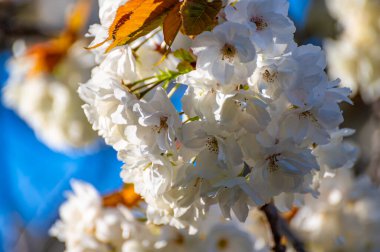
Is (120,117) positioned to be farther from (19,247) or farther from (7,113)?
(7,113)

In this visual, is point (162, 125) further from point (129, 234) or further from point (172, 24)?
point (129, 234)

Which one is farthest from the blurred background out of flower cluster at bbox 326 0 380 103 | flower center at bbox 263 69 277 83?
flower center at bbox 263 69 277 83

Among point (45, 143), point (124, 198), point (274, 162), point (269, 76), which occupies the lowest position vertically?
point (45, 143)

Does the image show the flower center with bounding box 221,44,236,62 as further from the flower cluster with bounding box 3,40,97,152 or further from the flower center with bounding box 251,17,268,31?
the flower cluster with bounding box 3,40,97,152

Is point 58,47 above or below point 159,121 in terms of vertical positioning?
below

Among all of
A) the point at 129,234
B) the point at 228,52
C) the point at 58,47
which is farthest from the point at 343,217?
the point at 58,47

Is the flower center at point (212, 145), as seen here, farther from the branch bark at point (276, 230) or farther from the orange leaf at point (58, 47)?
the orange leaf at point (58, 47)
